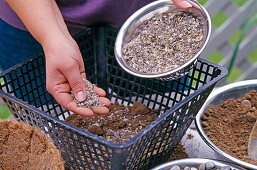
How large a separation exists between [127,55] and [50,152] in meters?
0.48

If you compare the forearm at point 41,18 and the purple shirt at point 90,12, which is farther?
the purple shirt at point 90,12

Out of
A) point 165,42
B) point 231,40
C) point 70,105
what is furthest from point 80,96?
point 231,40

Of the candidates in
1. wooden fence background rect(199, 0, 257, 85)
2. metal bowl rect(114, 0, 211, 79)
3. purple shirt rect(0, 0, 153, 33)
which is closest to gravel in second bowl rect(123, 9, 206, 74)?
metal bowl rect(114, 0, 211, 79)

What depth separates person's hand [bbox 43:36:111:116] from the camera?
99 centimetres

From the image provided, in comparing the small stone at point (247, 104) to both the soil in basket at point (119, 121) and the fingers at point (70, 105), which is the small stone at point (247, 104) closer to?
the soil in basket at point (119, 121)

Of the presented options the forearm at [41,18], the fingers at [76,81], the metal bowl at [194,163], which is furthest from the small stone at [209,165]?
the forearm at [41,18]

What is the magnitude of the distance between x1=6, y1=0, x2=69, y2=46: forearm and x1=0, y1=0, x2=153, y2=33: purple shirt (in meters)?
0.19

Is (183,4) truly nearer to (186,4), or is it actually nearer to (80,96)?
(186,4)

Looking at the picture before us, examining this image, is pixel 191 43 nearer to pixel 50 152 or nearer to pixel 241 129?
pixel 241 129

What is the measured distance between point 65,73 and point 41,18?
173 mm

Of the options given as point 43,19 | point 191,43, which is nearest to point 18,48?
point 43,19

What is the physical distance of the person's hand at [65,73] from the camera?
989mm

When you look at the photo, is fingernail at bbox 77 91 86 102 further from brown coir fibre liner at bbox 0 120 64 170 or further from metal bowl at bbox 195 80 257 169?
metal bowl at bbox 195 80 257 169

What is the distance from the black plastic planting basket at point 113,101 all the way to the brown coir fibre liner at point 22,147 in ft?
0.24
